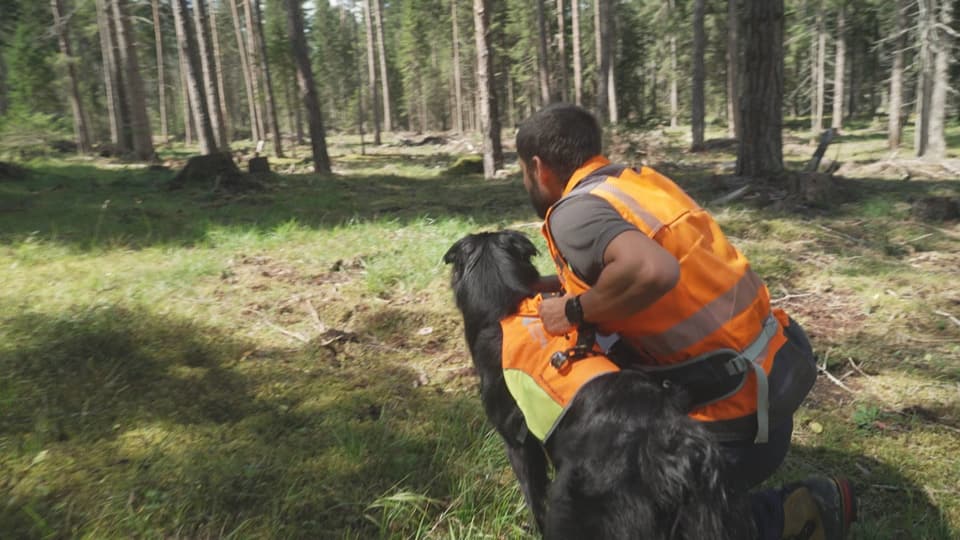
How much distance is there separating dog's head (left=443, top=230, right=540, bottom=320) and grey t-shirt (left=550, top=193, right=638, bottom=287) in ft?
1.81

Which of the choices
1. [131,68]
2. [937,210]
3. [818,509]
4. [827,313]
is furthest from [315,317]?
[131,68]

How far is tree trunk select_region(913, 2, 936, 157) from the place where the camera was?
57.5 ft

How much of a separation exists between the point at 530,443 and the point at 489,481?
631 mm

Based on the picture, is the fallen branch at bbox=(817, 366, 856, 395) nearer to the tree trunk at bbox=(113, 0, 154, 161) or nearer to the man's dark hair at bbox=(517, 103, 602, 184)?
the man's dark hair at bbox=(517, 103, 602, 184)

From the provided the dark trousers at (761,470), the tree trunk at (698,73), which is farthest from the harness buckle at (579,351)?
the tree trunk at (698,73)

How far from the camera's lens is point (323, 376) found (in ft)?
14.0

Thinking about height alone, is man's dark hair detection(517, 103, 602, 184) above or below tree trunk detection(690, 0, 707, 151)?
below

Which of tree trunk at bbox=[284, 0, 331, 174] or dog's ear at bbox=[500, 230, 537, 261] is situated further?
tree trunk at bbox=[284, 0, 331, 174]

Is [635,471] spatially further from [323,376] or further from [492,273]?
[323,376]

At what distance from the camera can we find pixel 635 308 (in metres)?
1.96

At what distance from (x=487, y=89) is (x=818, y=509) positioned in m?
14.3

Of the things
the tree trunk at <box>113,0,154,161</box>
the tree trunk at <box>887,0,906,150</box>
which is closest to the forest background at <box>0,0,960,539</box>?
the tree trunk at <box>113,0,154,161</box>

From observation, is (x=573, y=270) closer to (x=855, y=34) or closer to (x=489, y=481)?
(x=489, y=481)

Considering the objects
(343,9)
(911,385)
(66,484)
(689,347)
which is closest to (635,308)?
(689,347)
